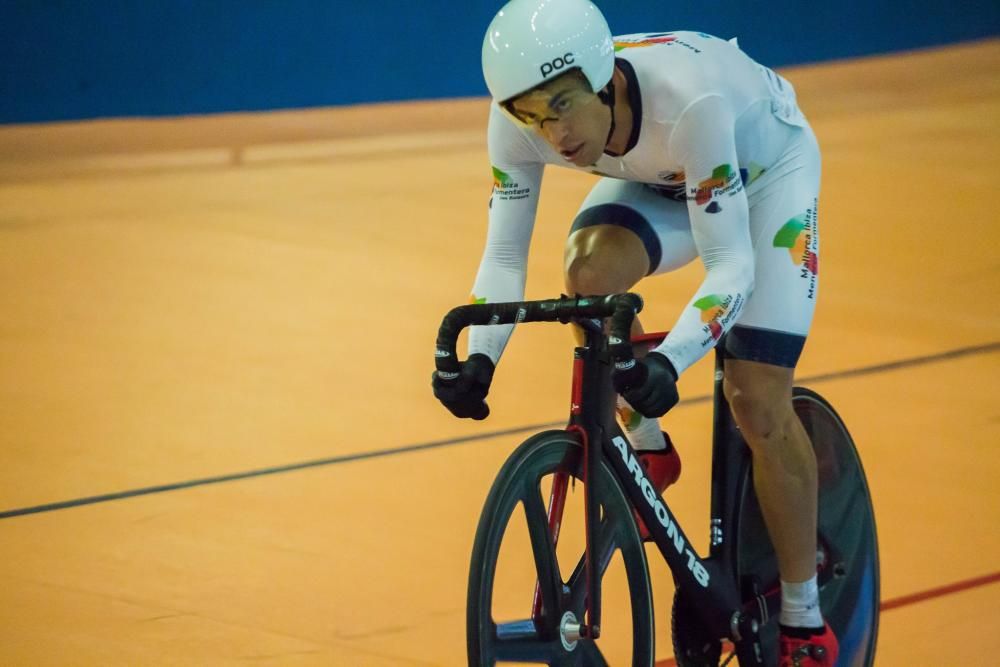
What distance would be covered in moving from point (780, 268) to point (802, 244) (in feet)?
0.25

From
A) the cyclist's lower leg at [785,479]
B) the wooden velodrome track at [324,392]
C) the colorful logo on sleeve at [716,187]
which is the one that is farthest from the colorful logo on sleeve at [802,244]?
the wooden velodrome track at [324,392]

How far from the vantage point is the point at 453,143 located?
35.6ft

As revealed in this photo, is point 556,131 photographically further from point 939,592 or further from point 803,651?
point 939,592

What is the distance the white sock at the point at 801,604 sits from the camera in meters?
3.01

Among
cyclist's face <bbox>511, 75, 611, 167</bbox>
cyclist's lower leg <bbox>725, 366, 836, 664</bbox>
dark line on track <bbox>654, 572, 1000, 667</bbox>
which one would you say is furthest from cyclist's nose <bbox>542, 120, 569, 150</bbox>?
dark line on track <bbox>654, 572, 1000, 667</bbox>

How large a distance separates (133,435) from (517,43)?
2902 millimetres

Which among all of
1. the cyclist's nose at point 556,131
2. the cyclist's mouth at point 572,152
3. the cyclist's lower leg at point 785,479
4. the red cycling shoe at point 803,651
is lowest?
the red cycling shoe at point 803,651

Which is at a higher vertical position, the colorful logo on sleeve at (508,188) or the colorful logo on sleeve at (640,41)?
the colorful logo on sleeve at (640,41)

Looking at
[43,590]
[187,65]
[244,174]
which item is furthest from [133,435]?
[187,65]

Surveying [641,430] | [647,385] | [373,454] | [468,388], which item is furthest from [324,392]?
[647,385]

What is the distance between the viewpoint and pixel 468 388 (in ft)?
8.33

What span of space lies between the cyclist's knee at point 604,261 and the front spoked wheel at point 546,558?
0.43 metres

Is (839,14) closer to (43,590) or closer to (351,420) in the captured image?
(351,420)

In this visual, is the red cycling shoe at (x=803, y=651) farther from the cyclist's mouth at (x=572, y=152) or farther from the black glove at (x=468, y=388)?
the cyclist's mouth at (x=572, y=152)
